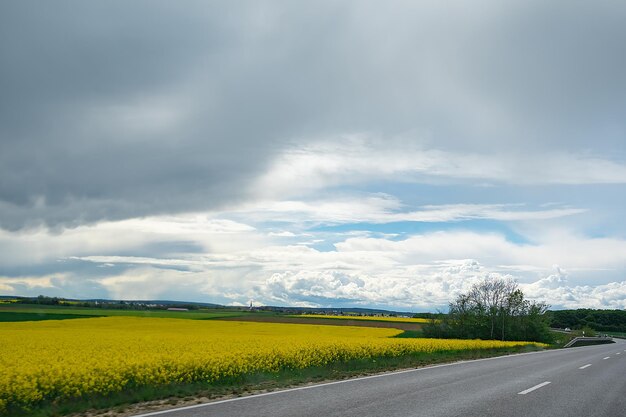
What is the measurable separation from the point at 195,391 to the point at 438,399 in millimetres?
5873

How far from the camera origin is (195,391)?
1366 cm

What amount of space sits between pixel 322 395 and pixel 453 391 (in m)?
3.34

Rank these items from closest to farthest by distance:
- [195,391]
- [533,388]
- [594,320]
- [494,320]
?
[195,391] < [533,388] < [494,320] < [594,320]

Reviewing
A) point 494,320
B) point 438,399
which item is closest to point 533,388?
point 438,399

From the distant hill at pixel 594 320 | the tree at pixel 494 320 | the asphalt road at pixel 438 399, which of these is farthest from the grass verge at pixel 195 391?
the distant hill at pixel 594 320

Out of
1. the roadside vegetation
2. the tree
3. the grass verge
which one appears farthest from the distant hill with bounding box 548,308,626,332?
the grass verge

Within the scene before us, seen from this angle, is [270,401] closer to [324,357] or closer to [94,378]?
[94,378]

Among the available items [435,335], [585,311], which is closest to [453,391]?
[435,335]

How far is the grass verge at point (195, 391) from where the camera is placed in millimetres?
11250

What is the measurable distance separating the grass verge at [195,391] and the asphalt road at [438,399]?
45.3 inches

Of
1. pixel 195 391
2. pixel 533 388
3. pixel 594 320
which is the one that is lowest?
pixel 594 320

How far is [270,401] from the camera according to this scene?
1169 cm

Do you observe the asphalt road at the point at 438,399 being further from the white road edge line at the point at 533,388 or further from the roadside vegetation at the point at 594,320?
the roadside vegetation at the point at 594,320

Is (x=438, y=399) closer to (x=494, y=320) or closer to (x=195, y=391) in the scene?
(x=195, y=391)
